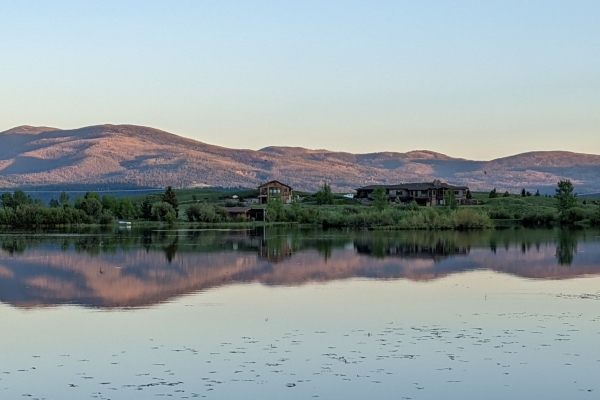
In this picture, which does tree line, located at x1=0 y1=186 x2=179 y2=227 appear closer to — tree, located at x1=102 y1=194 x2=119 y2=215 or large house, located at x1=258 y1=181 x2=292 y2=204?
tree, located at x1=102 y1=194 x2=119 y2=215

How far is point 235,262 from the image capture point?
38781 millimetres

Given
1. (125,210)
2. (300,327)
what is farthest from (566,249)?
(125,210)

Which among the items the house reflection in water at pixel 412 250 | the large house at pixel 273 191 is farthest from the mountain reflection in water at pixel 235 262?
the large house at pixel 273 191

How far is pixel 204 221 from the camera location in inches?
3639

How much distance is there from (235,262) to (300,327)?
1799 centimetres

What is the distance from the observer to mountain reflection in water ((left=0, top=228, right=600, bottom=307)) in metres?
29.4

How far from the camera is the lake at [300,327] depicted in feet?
50.0

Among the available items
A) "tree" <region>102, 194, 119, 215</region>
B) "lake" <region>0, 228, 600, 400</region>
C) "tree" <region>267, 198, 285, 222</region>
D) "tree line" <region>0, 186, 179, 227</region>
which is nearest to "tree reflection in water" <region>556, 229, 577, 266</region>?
"lake" <region>0, 228, 600, 400</region>

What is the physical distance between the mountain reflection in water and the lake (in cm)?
14

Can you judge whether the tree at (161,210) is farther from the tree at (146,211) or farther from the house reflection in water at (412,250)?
the house reflection in water at (412,250)

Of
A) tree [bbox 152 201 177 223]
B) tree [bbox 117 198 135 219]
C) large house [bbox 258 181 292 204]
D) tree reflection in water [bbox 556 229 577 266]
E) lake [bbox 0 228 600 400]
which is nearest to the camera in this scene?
lake [bbox 0 228 600 400]

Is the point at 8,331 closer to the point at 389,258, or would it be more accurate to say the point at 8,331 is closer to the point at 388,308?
the point at 388,308

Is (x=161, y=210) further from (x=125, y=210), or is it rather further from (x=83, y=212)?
(x=125, y=210)

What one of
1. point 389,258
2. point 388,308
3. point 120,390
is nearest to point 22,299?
Answer: point 388,308
